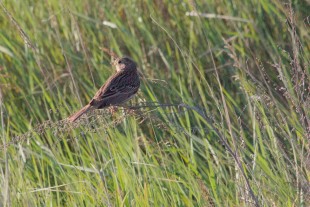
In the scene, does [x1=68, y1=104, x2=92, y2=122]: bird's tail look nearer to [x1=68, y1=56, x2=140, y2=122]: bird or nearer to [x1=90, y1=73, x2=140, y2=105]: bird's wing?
[x1=68, y1=56, x2=140, y2=122]: bird

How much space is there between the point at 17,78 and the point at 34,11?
0.83m

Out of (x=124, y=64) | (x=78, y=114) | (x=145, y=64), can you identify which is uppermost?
(x=78, y=114)

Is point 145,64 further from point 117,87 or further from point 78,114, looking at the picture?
point 78,114

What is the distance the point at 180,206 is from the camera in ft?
13.6

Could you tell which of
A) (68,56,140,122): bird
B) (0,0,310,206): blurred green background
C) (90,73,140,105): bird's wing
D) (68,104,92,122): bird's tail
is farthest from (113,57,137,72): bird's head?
(68,104,92,122): bird's tail

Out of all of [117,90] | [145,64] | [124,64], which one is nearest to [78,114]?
[117,90]

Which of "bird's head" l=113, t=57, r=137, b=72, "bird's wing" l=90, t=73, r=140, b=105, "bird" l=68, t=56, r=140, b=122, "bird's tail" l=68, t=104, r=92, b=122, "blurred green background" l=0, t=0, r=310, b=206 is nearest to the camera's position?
"bird's tail" l=68, t=104, r=92, b=122

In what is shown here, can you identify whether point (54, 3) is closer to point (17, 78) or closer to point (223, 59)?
point (17, 78)

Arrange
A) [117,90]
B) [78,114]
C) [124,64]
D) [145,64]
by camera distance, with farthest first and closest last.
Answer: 1. [145,64]
2. [124,64]
3. [117,90]
4. [78,114]

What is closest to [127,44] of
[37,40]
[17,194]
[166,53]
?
[166,53]

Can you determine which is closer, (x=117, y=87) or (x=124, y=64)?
(x=117, y=87)

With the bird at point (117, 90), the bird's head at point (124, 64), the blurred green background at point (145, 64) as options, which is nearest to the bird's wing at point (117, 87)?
the bird at point (117, 90)

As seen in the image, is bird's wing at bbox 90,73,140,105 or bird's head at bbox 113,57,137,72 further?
bird's head at bbox 113,57,137,72

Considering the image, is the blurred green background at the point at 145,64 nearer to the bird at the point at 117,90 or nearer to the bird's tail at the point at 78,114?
the bird at the point at 117,90
